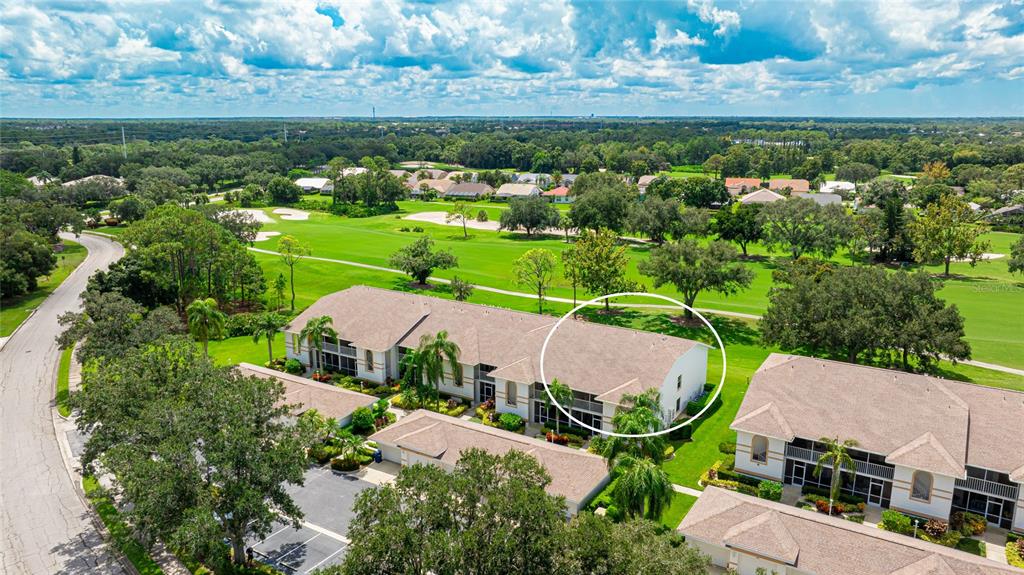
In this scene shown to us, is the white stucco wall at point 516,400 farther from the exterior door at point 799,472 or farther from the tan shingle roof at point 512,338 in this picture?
the exterior door at point 799,472

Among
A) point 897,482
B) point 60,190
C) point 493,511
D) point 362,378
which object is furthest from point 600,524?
point 60,190

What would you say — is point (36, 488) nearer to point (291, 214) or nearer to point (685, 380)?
point (685, 380)

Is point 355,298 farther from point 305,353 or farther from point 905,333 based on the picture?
point 905,333

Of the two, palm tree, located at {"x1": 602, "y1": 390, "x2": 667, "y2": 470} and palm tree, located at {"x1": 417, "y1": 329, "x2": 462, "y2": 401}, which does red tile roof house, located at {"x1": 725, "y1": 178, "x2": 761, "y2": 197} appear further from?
palm tree, located at {"x1": 602, "y1": 390, "x2": 667, "y2": 470}

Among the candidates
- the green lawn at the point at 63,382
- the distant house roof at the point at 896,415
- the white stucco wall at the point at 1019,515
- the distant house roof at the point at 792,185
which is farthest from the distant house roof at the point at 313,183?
the white stucco wall at the point at 1019,515

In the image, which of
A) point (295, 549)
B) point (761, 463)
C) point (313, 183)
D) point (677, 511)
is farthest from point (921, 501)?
point (313, 183)

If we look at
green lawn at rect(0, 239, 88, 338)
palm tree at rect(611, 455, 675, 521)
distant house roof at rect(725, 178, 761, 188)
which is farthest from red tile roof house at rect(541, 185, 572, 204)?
palm tree at rect(611, 455, 675, 521)
